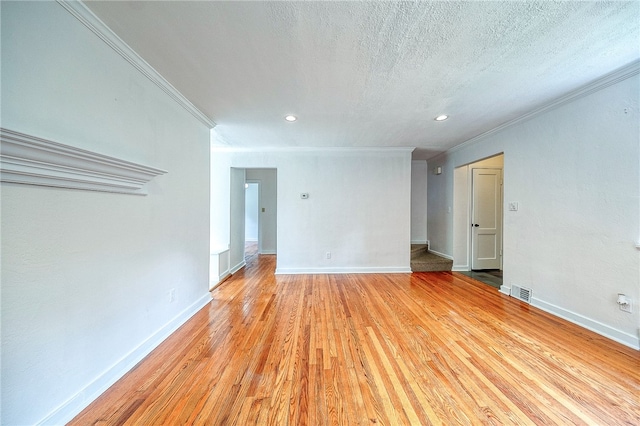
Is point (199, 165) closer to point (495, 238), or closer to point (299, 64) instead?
point (299, 64)

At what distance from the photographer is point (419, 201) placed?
18.4 feet

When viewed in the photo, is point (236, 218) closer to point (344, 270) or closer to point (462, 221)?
point (344, 270)

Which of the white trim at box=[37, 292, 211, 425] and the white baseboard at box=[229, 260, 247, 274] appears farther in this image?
the white baseboard at box=[229, 260, 247, 274]

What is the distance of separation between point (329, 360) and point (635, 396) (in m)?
1.96

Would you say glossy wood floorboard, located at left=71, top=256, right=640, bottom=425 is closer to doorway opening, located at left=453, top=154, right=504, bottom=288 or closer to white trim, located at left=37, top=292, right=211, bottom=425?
white trim, located at left=37, top=292, right=211, bottom=425

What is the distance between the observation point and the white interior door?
4.48m

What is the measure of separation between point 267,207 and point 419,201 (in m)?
4.15

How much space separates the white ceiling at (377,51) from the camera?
4.45 feet

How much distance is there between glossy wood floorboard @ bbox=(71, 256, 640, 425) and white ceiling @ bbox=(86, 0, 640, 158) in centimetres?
234

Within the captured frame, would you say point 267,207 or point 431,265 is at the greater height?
point 267,207

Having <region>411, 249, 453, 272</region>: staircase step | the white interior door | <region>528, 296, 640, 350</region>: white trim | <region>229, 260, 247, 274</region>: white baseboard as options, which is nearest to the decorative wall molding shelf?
<region>229, 260, 247, 274</region>: white baseboard

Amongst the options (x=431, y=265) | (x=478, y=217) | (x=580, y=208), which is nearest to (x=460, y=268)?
(x=431, y=265)

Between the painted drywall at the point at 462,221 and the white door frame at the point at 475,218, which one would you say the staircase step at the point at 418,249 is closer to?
the painted drywall at the point at 462,221

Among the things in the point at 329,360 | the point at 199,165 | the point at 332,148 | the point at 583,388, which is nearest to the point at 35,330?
the point at 329,360
